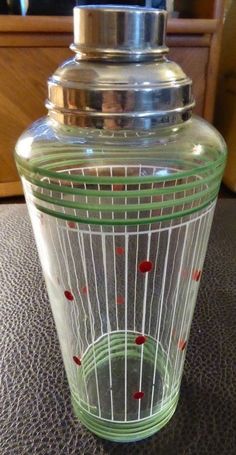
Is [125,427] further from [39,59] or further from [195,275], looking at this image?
[39,59]

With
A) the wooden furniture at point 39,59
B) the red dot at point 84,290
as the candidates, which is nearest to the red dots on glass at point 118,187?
the red dot at point 84,290

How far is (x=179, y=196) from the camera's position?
0.25 metres

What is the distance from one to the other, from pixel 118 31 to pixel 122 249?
15 centimetres

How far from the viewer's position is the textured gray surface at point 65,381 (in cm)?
31

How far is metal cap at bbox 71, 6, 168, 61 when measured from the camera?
233 millimetres

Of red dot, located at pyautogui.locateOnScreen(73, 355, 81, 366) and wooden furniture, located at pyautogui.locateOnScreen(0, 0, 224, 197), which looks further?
wooden furniture, located at pyautogui.locateOnScreen(0, 0, 224, 197)

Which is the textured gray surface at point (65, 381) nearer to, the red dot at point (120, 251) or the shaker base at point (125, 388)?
the shaker base at point (125, 388)

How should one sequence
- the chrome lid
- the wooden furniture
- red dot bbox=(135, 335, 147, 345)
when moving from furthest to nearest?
the wooden furniture → red dot bbox=(135, 335, 147, 345) → the chrome lid

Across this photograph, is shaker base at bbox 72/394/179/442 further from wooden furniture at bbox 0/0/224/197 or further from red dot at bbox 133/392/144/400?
wooden furniture at bbox 0/0/224/197

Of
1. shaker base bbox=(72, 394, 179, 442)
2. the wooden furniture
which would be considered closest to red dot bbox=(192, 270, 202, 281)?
shaker base bbox=(72, 394, 179, 442)

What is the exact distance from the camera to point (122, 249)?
329 mm

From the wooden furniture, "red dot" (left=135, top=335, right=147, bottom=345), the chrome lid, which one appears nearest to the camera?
the chrome lid

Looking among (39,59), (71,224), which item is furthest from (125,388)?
(39,59)

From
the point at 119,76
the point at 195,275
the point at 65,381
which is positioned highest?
the point at 119,76
